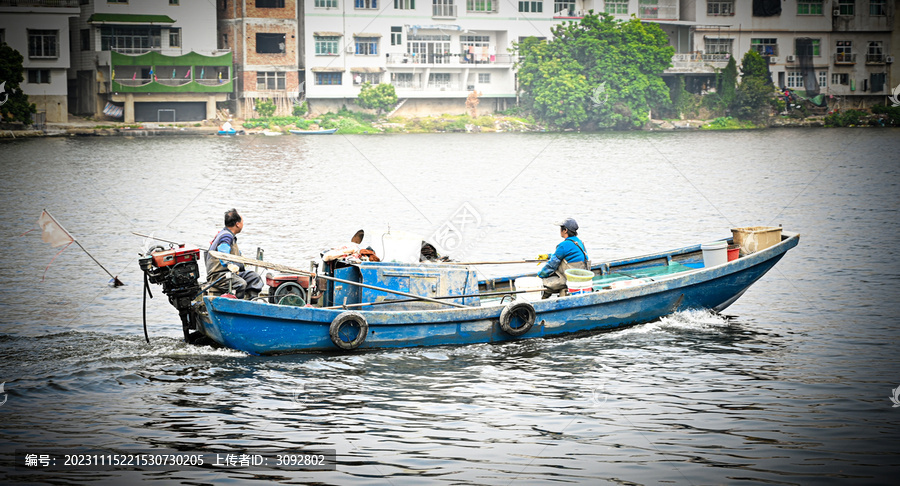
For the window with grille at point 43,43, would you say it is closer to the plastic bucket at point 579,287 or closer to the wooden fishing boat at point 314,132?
the wooden fishing boat at point 314,132

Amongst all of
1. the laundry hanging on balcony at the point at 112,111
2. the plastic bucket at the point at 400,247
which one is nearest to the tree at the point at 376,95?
the laundry hanging on balcony at the point at 112,111

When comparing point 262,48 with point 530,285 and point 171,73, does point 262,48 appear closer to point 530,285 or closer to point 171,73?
point 171,73

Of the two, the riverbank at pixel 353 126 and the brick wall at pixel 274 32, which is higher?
the brick wall at pixel 274 32

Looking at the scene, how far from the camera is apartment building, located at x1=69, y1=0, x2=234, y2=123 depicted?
62.3m

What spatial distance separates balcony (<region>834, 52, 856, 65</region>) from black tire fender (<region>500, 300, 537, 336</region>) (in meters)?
75.3

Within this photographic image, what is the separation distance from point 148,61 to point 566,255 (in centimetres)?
5617

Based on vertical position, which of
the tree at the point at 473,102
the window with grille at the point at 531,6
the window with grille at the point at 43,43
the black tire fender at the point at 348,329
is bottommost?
the black tire fender at the point at 348,329

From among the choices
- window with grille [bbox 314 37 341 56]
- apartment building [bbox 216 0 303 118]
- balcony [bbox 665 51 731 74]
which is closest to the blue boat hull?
apartment building [bbox 216 0 303 118]

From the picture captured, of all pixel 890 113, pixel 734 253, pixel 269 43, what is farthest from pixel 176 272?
pixel 890 113

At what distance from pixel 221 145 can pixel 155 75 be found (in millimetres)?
10260

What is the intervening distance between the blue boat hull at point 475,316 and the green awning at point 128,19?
56338mm

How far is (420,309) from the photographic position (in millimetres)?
12633

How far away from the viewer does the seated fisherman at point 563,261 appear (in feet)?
43.2

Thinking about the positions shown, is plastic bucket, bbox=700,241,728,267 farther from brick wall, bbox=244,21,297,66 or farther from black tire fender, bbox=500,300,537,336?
brick wall, bbox=244,21,297,66
